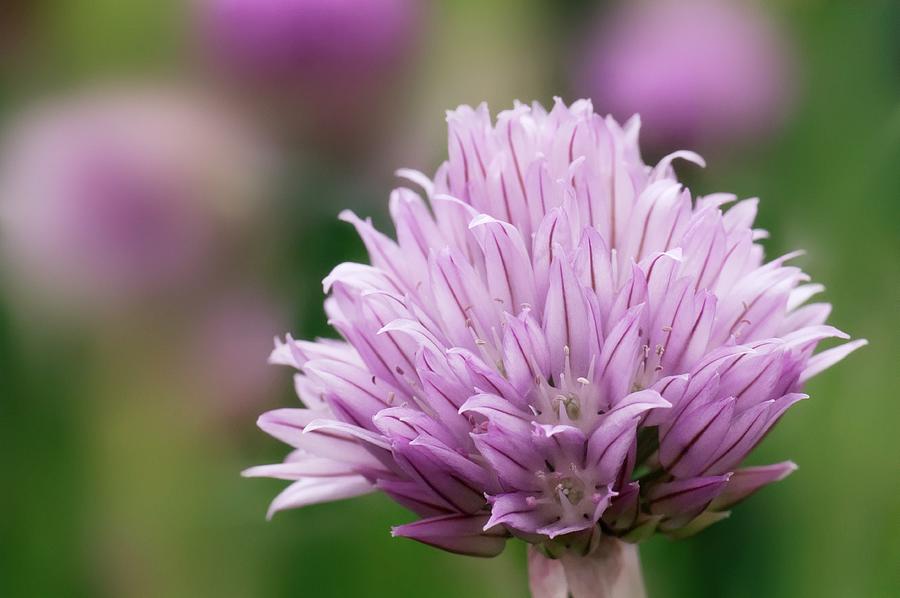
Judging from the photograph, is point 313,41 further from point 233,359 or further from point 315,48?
point 233,359

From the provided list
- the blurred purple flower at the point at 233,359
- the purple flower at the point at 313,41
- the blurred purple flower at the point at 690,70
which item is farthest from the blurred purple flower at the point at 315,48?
the blurred purple flower at the point at 690,70

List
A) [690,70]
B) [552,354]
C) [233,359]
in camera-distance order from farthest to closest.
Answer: [690,70]
[233,359]
[552,354]

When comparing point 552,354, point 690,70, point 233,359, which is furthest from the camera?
point 690,70

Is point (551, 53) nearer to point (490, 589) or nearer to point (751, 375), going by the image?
point (490, 589)

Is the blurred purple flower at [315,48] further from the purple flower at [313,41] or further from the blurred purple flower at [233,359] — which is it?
the blurred purple flower at [233,359]

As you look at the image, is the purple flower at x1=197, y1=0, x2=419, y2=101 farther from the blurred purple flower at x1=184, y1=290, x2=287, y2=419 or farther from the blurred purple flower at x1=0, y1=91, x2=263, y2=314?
the blurred purple flower at x1=184, y1=290, x2=287, y2=419

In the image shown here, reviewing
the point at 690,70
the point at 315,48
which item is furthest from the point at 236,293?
the point at 690,70

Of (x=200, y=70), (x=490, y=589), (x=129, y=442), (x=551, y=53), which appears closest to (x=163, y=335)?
(x=129, y=442)
